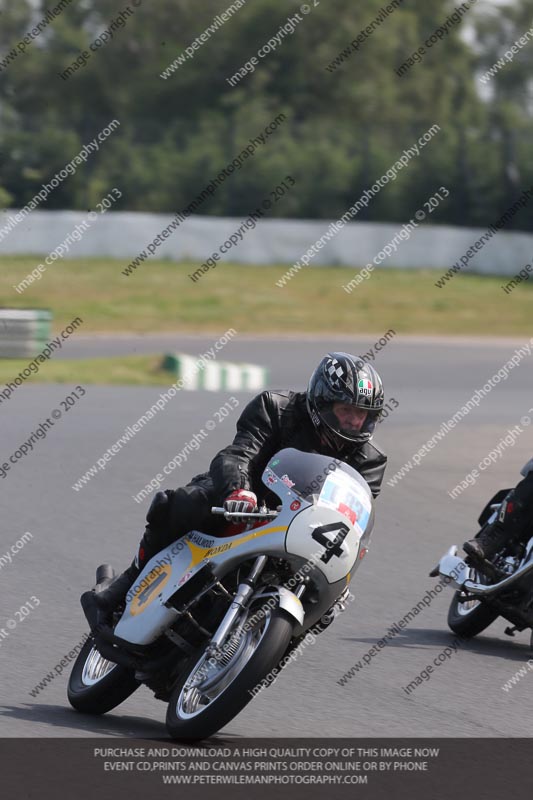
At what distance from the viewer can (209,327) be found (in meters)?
26.9

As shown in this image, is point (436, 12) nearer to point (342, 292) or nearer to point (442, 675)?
point (342, 292)

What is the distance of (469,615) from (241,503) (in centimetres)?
272

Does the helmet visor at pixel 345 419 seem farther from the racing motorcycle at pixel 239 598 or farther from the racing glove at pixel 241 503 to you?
the racing glove at pixel 241 503

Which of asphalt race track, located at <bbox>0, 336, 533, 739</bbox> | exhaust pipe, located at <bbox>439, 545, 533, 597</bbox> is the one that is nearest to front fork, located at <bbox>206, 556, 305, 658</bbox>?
asphalt race track, located at <bbox>0, 336, 533, 739</bbox>

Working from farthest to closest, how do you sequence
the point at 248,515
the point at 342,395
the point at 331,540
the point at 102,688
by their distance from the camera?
the point at 102,688 < the point at 342,395 < the point at 248,515 < the point at 331,540

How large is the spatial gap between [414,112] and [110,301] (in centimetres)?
2617

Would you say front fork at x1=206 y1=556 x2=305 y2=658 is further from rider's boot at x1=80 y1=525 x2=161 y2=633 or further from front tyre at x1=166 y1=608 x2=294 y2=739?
rider's boot at x1=80 y1=525 x2=161 y2=633

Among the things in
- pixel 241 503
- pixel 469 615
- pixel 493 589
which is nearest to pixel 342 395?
pixel 241 503

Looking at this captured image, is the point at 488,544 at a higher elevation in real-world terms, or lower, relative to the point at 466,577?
higher

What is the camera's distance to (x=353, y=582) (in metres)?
8.67

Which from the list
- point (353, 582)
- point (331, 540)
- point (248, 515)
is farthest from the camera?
point (353, 582)

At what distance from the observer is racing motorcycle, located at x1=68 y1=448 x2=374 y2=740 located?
197 inches

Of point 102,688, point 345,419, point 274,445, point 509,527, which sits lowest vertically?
point 102,688

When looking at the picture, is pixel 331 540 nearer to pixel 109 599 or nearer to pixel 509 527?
pixel 109 599
